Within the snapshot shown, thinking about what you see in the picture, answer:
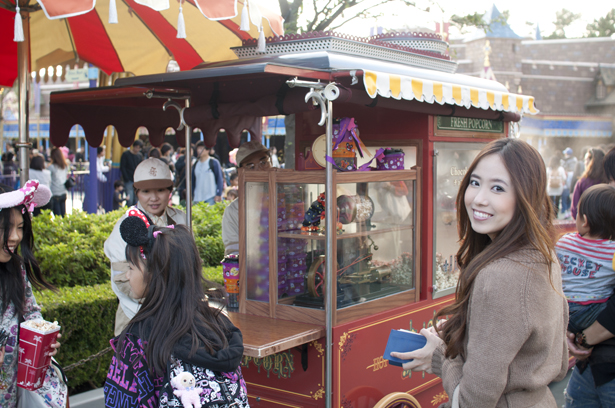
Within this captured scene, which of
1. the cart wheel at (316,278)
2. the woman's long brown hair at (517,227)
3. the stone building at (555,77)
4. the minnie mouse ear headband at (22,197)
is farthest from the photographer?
the stone building at (555,77)

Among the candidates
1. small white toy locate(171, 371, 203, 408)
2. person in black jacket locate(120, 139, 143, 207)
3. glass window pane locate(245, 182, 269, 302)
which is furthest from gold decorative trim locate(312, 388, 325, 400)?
person in black jacket locate(120, 139, 143, 207)

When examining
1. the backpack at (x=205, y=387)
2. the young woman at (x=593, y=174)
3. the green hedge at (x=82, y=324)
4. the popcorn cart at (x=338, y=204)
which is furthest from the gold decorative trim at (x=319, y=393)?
the young woman at (x=593, y=174)

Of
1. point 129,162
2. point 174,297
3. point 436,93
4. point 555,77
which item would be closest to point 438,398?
point 436,93

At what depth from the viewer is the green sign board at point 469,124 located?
4.32 meters

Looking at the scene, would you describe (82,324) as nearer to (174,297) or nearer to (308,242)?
(308,242)

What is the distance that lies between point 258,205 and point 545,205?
2170mm

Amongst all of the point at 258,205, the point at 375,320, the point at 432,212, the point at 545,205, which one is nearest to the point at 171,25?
the point at 258,205

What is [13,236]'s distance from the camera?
253cm

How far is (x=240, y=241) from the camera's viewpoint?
368 cm

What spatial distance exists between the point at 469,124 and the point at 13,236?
352 cm

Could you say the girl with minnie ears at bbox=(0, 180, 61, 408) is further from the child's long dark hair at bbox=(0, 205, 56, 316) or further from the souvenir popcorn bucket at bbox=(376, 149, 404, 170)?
the souvenir popcorn bucket at bbox=(376, 149, 404, 170)

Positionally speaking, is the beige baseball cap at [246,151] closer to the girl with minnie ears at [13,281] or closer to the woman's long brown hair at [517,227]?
the girl with minnie ears at [13,281]

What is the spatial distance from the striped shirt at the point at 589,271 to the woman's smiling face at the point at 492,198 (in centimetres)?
128

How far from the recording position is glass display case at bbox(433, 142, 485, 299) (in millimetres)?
4301
